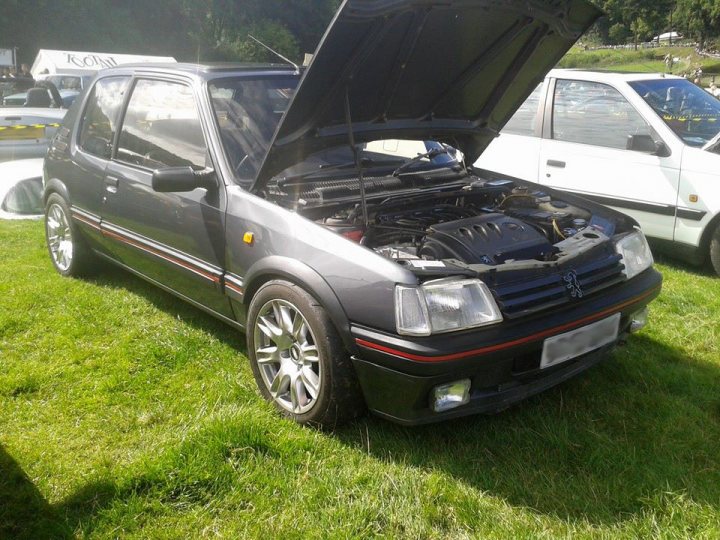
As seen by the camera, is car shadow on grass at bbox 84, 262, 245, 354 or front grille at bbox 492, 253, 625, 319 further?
car shadow on grass at bbox 84, 262, 245, 354

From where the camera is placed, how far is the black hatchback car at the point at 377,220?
102 inches

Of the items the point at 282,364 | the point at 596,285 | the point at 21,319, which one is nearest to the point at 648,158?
the point at 596,285

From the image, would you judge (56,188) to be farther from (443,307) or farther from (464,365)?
(464,365)

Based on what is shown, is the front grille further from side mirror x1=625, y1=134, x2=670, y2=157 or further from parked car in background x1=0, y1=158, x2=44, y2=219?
parked car in background x1=0, y1=158, x2=44, y2=219

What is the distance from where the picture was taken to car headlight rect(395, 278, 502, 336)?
2.48 metres

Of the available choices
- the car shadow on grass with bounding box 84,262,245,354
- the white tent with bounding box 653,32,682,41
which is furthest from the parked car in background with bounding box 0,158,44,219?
the white tent with bounding box 653,32,682,41

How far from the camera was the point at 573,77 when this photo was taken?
19.2 ft

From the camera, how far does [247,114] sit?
3.57 metres

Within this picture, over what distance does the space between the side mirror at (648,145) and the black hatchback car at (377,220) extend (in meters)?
1.64

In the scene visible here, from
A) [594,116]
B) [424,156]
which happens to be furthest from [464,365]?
[594,116]

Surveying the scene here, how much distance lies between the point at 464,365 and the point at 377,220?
98 centimetres

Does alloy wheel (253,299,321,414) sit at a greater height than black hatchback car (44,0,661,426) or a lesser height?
lesser

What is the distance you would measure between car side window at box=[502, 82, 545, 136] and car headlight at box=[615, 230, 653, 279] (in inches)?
111

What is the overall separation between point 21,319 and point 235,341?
4.80ft
